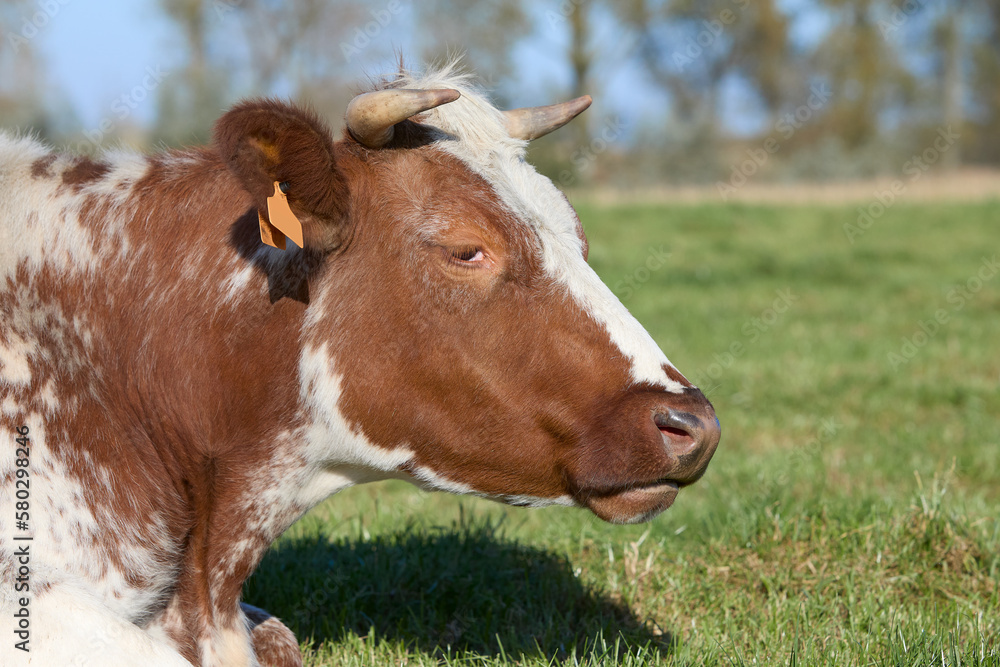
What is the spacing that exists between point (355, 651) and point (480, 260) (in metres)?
1.60

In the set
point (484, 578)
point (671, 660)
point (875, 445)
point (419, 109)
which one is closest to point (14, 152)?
point (419, 109)

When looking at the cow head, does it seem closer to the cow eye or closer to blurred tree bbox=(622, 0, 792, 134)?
the cow eye

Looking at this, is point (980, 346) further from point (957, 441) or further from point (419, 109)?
point (419, 109)

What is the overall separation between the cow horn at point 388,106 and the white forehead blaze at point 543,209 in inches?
8.4

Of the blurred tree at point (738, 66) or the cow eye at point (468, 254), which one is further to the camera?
the blurred tree at point (738, 66)

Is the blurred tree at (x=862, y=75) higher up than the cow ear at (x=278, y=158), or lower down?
lower down

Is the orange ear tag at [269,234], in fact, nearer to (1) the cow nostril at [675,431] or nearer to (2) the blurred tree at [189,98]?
(1) the cow nostril at [675,431]

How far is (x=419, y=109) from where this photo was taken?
241 cm

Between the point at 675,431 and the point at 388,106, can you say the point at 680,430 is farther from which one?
the point at 388,106

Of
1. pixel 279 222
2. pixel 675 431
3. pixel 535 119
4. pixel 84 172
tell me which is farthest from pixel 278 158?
pixel 675 431

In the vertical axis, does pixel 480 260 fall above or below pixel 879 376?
above

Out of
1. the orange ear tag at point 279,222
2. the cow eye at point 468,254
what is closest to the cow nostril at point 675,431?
the cow eye at point 468,254

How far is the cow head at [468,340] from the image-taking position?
8.02 feet

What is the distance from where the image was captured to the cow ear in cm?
230
